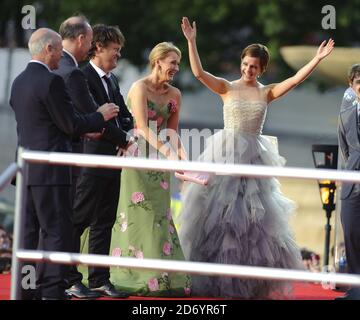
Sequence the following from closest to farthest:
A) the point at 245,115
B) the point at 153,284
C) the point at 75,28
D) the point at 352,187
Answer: the point at 75,28, the point at 352,187, the point at 153,284, the point at 245,115

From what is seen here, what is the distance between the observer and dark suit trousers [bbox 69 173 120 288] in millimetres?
7879

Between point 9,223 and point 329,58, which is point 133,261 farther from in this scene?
point 329,58

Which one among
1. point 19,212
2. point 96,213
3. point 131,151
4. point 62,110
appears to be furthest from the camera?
point 131,151

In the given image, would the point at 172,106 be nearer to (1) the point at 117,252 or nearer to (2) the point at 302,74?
(2) the point at 302,74

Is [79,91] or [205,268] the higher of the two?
[79,91]

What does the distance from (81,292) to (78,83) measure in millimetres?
1282

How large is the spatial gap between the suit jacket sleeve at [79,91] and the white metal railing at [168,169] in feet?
3.91

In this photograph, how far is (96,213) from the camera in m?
7.93

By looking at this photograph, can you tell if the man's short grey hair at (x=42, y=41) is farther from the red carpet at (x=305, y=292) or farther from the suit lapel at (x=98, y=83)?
the red carpet at (x=305, y=292)

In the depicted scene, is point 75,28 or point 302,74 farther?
point 302,74

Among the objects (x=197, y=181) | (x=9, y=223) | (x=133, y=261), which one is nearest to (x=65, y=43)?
(x=197, y=181)

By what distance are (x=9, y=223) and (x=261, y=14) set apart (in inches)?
425

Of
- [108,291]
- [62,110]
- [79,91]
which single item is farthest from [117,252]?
[62,110]

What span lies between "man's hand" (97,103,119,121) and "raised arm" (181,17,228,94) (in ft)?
2.84
